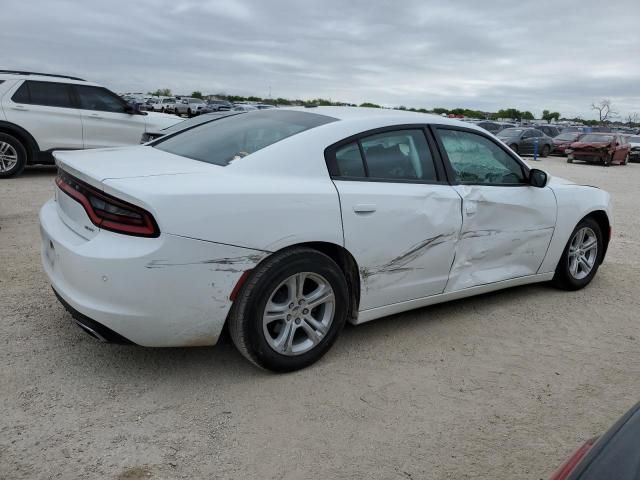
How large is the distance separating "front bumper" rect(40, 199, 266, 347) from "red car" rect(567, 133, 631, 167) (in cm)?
2320

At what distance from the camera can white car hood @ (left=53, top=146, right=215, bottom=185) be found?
299 centimetres

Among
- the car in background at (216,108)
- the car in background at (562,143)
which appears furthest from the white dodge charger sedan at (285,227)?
the car in background at (216,108)

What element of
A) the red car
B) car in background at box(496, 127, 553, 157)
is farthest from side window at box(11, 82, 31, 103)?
the red car

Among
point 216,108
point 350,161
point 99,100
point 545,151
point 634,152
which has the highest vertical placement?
point 216,108

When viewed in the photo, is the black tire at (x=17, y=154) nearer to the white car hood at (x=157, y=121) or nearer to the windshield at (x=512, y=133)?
the white car hood at (x=157, y=121)

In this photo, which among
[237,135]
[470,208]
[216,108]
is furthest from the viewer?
[216,108]

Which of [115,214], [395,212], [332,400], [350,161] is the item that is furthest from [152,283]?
[395,212]

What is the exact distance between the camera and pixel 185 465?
2.48 metres

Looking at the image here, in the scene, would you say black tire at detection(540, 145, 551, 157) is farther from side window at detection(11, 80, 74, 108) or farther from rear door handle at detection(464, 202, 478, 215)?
rear door handle at detection(464, 202, 478, 215)

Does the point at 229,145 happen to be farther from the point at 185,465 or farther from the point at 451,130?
the point at 185,465

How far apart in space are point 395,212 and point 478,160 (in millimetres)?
1103

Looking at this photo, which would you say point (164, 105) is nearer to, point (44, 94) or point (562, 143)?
point (562, 143)

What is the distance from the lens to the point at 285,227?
3027mm

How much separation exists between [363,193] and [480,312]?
1.68 m
